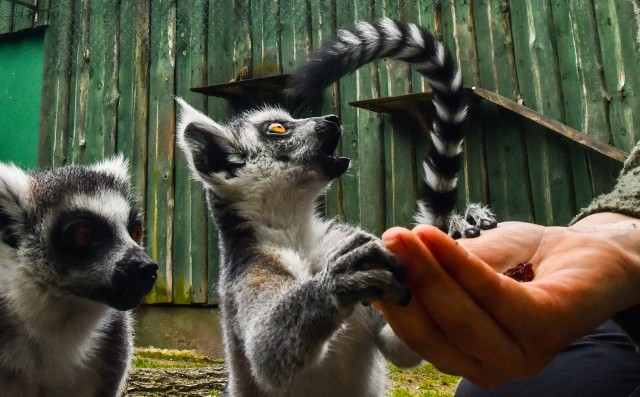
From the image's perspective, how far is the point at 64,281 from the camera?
111 inches

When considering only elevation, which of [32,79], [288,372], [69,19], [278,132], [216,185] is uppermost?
[69,19]

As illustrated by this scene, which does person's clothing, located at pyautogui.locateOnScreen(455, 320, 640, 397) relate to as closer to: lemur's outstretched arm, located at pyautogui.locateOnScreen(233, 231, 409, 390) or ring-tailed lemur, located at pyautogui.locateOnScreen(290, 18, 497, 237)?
lemur's outstretched arm, located at pyautogui.locateOnScreen(233, 231, 409, 390)

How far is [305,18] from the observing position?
691cm

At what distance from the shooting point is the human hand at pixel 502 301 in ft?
4.66

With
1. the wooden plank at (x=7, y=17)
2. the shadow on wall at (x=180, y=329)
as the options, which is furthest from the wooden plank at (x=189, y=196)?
the wooden plank at (x=7, y=17)

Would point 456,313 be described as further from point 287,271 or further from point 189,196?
point 189,196

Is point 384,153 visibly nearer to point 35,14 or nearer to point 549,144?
point 549,144

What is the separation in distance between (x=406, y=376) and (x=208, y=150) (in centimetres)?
264

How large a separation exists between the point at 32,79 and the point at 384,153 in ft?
17.4

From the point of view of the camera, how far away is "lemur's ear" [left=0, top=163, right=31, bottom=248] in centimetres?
294

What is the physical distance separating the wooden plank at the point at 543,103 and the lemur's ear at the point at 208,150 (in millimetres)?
3403

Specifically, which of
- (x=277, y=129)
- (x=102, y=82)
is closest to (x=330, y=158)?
(x=277, y=129)

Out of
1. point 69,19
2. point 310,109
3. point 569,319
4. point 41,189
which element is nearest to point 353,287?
point 569,319

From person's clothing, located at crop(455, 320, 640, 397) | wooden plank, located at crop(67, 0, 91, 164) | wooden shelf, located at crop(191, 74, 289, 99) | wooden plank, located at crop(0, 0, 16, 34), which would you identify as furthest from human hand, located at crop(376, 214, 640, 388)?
wooden plank, located at crop(0, 0, 16, 34)
